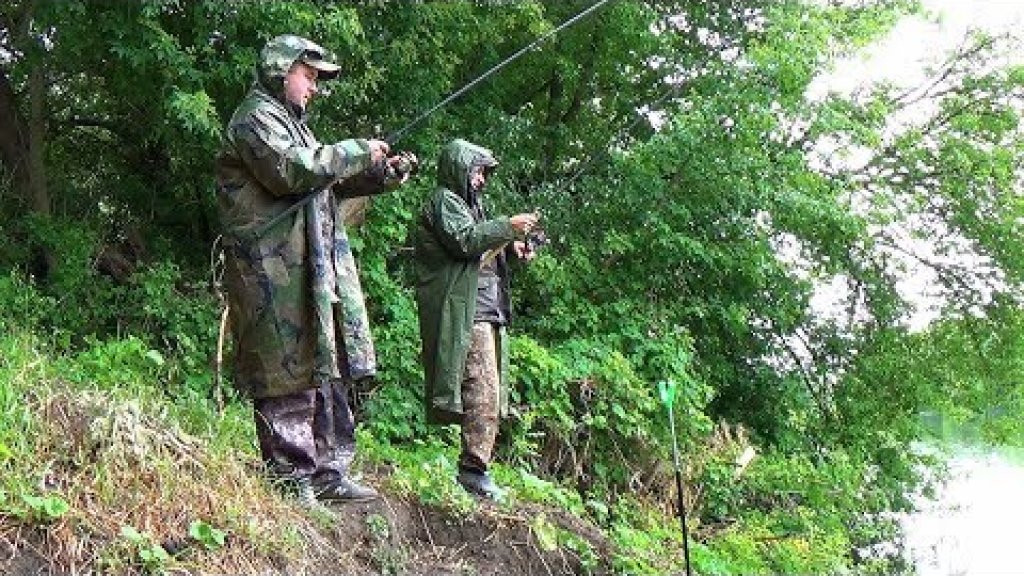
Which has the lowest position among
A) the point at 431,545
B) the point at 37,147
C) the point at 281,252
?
the point at 431,545

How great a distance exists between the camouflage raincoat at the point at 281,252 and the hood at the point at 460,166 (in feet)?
3.41

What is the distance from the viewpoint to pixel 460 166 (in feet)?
16.0

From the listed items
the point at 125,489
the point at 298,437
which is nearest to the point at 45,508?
the point at 125,489

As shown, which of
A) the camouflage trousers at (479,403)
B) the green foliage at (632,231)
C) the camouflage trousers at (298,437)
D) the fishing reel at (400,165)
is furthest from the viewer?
the green foliage at (632,231)

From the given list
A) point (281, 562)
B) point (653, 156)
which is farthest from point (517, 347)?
point (281, 562)

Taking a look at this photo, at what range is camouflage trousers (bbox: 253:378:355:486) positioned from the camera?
3814 mm

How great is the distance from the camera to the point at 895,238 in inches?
428

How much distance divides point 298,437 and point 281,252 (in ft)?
2.10

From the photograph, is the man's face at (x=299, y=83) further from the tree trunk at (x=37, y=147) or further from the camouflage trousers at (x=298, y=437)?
the tree trunk at (x=37, y=147)

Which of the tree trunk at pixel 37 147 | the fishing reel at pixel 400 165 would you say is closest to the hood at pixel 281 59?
the fishing reel at pixel 400 165

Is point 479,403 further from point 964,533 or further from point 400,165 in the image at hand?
point 964,533

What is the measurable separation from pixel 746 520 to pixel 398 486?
384 cm

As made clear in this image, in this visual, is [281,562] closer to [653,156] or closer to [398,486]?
[398,486]

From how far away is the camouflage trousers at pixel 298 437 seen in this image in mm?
3814
